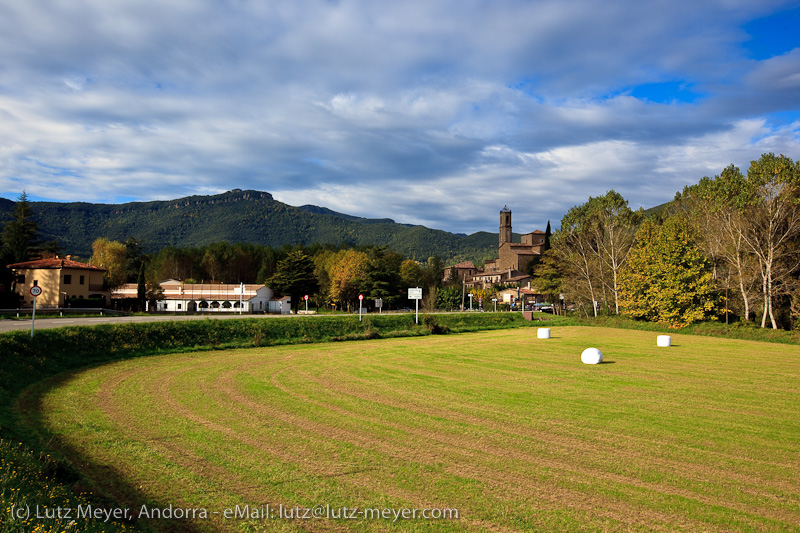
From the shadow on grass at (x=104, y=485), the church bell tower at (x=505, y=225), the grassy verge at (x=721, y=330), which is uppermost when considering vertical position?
the church bell tower at (x=505, y=225)

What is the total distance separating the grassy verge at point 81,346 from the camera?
6.10 m

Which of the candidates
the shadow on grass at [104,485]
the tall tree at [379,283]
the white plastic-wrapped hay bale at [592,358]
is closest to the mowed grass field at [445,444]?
the shadow on grass at [104,485]

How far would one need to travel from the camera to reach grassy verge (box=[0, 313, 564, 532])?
6104 millimetres

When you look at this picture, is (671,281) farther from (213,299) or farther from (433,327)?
(213,299)

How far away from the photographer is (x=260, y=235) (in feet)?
653

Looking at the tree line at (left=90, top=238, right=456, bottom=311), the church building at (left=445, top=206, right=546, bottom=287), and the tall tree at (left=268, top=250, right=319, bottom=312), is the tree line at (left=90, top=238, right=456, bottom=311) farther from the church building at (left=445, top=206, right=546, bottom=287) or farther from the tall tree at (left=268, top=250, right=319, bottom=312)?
the church building at (left=445, top=206, right=546, bottom=287)

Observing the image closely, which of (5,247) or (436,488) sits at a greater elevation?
(5,247)

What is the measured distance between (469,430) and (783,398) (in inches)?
441

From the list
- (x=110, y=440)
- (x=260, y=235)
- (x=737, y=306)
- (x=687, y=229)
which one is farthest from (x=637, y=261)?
(x=260, y=235)

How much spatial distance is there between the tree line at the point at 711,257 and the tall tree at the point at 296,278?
1670 inches

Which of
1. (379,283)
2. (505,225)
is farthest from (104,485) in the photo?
(505,225)

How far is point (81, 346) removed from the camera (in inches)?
861

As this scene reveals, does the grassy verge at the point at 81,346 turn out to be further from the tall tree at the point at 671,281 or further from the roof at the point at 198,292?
the roof at the point at 198,292

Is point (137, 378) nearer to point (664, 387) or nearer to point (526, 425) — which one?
point (526, 425)
